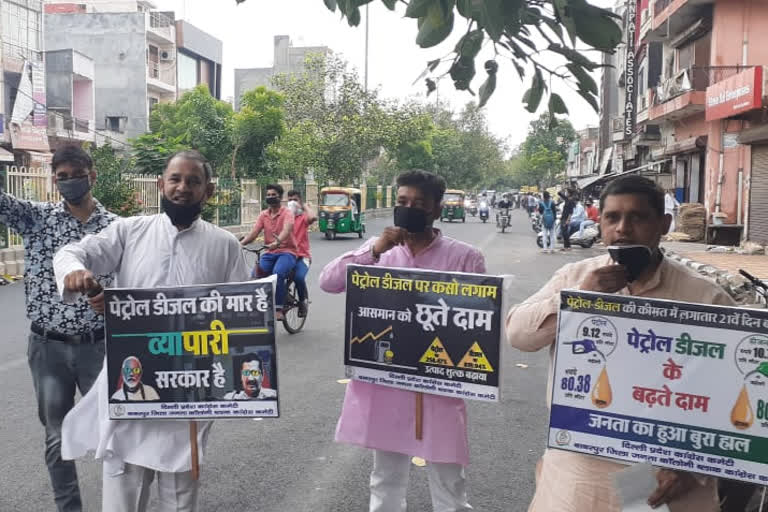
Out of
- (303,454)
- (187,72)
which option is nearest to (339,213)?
(303,454)

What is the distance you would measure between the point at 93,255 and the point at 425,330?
139cm

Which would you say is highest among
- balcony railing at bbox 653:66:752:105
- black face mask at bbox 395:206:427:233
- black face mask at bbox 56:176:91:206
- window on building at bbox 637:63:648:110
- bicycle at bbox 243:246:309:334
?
window on building at bbox 637:63:648:110

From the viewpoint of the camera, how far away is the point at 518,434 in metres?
5.50

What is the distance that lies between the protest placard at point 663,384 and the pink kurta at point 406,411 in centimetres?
71

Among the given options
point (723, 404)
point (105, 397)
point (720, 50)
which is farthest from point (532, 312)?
point (720, 50)

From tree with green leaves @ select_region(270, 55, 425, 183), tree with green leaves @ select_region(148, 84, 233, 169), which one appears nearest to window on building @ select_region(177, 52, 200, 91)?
tree with green leaves @ select_region(270, 55, 425, 183)

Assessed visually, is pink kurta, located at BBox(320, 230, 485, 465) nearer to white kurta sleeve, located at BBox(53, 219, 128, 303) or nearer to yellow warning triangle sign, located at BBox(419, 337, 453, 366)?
yellow warning triangle sign, located at BBox(419, 337, 453, 366)

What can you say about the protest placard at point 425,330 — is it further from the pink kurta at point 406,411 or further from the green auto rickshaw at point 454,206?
the green auto rickshaw at point 454,206

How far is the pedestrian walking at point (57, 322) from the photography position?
358 centimetres

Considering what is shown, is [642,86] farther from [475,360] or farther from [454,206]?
[475,360]

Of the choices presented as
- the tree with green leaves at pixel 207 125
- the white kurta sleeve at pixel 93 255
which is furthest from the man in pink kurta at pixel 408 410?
the tree with green leaves at pixel 207 125

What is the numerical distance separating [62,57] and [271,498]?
3298 centimetres

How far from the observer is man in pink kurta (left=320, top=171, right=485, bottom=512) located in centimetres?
319

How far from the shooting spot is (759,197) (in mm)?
20266
